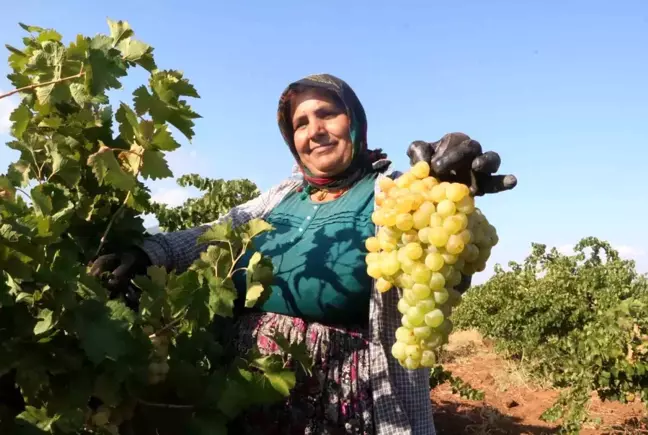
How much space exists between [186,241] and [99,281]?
0.76 m

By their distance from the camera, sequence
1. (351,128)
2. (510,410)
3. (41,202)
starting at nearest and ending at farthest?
(41,202), (351,128), (510,410)

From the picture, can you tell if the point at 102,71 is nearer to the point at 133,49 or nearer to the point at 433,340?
the point at 133,49

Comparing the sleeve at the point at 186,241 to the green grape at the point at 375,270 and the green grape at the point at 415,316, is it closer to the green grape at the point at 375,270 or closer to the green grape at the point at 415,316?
the green grape at the point at 375,270

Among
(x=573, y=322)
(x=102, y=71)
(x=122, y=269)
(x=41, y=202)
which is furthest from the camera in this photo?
(x=573, y=322)

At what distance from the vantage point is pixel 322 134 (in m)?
2.47

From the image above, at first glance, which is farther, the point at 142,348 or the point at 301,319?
the point at 301,319

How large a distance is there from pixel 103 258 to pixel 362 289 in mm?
849

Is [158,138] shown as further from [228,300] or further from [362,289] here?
[362,289]

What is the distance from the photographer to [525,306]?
36.1 feet

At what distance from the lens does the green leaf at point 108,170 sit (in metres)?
1.65

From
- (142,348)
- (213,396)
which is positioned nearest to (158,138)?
(142,348)

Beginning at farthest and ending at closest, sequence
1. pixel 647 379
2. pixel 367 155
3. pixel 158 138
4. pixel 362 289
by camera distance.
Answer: pixel 647 379 → pixel 367 155 → pixel 362 289 → pixel 158 138

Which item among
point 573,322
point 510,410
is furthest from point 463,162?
point 573,322

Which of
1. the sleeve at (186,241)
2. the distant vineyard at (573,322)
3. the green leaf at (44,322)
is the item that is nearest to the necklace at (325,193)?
the sleeve at (186,241)
